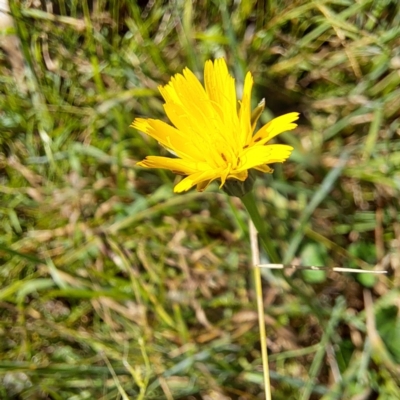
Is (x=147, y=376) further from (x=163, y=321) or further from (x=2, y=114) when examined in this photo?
(x=2, y=114)

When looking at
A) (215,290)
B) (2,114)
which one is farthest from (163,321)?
(2,114)

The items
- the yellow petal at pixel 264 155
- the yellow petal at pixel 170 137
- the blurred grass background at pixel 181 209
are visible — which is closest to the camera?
the yellow petal at pixel 264 155

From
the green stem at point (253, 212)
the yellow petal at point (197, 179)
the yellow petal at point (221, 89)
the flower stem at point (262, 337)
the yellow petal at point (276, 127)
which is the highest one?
the yellow petal at point (221, 89)

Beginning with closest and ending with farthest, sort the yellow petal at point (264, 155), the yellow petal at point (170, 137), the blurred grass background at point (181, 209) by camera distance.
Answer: the yellow petal at point (264, 155), the yellow petal at point (170, 137), the blurred grass background at point (181, 209)

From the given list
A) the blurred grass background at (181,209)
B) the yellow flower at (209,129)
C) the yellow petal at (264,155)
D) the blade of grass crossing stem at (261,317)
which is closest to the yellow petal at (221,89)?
the yellow flower at (209,129)

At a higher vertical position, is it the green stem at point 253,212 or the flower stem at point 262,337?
the green stem at point 253,212

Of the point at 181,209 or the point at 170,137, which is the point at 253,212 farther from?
the point at 181,209

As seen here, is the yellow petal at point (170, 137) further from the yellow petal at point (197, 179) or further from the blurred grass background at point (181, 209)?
the blurred grass background at point (181, 209)
